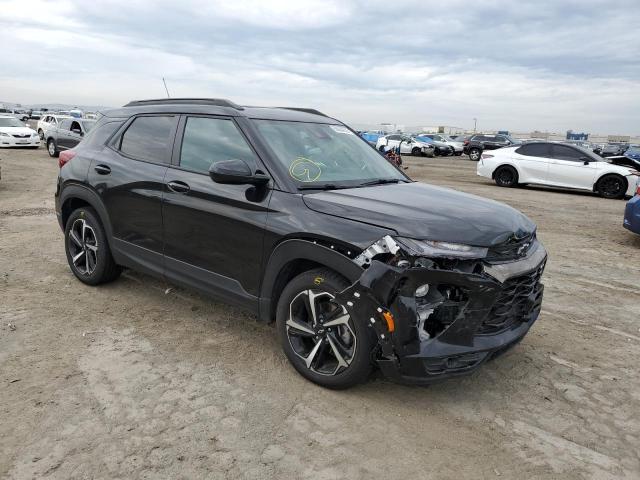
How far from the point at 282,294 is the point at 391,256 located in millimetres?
876

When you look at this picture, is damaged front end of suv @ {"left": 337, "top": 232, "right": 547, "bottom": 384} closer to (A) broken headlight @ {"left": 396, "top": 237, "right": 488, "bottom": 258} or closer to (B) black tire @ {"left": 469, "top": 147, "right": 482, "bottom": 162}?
(A) broken headlight @ {"left": 396, "top": 237, "right": 488, "bottom": 258}

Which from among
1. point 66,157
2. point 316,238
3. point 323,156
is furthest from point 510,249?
point 66,157

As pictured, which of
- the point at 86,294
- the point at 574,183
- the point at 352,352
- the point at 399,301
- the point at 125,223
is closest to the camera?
the point at 399,301

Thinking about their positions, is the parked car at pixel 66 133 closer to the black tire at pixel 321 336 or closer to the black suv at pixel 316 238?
the black suv at pixel 316 238

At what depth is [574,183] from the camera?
1459 centimetres

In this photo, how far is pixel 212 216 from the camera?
3695 millimetres

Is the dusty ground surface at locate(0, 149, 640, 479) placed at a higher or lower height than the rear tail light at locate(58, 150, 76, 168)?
lower

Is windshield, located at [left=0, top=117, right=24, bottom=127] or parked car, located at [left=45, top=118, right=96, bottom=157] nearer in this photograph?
parked car, located at [left=45, top=118, right=96, bottom=157]

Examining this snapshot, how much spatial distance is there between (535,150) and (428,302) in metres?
14.1

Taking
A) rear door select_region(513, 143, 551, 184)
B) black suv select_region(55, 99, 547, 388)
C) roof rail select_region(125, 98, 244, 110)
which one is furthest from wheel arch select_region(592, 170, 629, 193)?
roof rail select_region(125, 98, 244, 110)

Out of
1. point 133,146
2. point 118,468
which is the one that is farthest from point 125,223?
point 118,468

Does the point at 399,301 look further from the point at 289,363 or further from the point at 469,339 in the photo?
the point at 289,363

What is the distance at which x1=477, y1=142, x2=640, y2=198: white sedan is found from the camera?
1417 cm

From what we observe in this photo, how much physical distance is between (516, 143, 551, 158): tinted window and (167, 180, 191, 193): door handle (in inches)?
537
